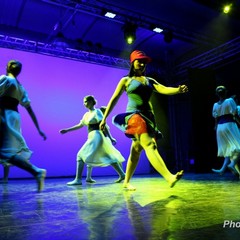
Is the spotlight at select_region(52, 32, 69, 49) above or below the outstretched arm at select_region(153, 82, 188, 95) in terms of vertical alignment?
above

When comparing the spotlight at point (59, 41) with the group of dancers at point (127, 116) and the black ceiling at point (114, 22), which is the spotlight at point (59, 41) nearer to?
the black ceiling at point (114, 22)

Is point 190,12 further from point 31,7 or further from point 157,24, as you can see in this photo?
point 31,7

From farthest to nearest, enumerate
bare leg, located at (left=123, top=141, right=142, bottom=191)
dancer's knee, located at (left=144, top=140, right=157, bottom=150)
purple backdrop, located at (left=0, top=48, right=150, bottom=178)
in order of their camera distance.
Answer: purple backdrop, located at (left=0, top=48, right=150, bottom=178) < bare leg, located at (left=123, top=141, right=142, bottom=191) < dancer's knee, located at (left=144, top=140, right=157, bottom=150)

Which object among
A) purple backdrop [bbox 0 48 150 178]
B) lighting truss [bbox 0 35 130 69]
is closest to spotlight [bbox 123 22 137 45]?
lighting truss [bbox 0 35 130 69]

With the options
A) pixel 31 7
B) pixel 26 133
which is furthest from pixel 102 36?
pixel 26 133

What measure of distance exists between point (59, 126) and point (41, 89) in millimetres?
1185

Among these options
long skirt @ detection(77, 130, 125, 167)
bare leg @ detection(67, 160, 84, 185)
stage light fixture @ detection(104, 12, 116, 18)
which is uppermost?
stage light fixture @ detection(104, 12, 116, 18)

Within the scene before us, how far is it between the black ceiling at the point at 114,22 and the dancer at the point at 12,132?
461cm

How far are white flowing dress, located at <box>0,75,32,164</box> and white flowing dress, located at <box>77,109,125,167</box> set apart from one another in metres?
1.71

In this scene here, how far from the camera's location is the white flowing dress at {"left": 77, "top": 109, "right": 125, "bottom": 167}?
16.1 feet

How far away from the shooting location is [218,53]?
9805 millimetres

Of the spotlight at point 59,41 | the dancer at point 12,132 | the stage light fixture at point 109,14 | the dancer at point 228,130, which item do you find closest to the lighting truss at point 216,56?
the stage light fixture at point 109,14

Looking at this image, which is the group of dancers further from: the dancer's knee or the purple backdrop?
the purple backdrop

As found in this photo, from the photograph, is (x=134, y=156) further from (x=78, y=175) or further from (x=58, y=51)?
(x=58, y=51)
